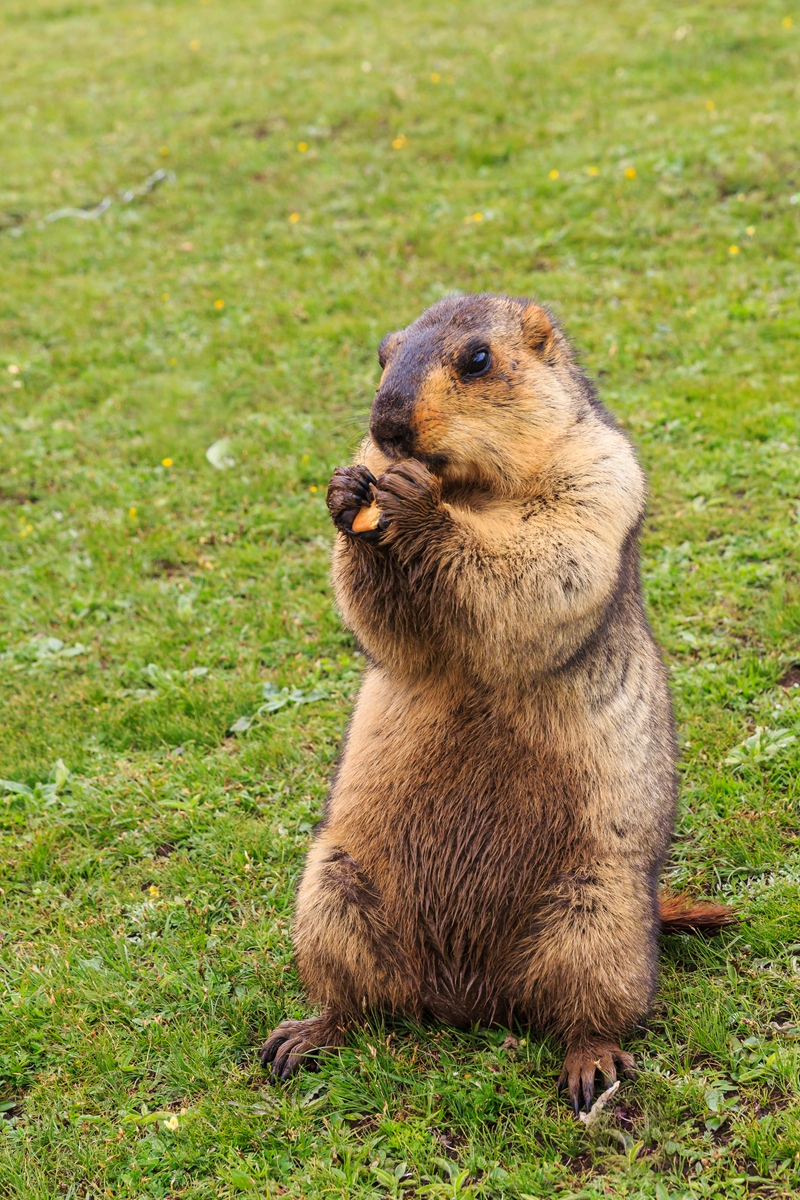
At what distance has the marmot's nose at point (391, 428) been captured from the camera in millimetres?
3399

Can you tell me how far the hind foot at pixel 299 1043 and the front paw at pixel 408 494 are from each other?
1808 millimetres

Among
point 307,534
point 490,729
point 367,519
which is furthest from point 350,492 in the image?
point 307,534

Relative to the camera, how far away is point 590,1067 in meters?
3.53

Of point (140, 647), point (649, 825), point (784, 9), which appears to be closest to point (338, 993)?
point (649, 825)

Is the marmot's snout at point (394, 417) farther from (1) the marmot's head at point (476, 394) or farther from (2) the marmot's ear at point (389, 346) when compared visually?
(2) the marmot's ear at point (389, 346)

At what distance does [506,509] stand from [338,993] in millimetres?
1772

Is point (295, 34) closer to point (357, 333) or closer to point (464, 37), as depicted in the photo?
point (464, 37)

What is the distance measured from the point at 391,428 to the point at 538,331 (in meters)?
0.87

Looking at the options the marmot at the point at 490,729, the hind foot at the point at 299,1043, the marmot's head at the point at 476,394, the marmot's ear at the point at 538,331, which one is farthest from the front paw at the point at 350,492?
the hind foot at the point at 299,1043

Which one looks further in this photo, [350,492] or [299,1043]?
[299,1043]

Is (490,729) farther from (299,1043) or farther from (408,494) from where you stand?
(299,1043)

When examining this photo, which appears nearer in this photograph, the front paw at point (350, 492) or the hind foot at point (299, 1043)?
the front paw at point (350, 492)

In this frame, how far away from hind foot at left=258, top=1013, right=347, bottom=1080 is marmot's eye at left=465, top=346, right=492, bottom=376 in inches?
90.9

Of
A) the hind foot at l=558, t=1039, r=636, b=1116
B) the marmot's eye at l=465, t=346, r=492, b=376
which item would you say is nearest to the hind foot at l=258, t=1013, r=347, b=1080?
the hind foot at l=558, t=1039, r=636, b=1116
